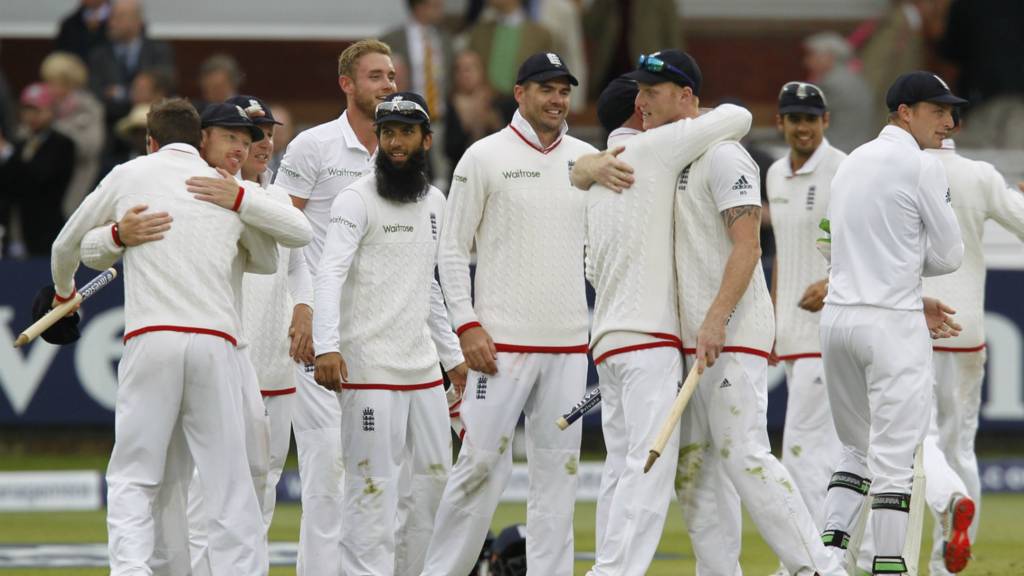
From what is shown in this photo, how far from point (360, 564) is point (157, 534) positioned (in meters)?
0.91

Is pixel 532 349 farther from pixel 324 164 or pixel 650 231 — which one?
pixel 324 164

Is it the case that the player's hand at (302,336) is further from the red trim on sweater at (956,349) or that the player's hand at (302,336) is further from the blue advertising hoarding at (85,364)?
the blue advertising hoarding at (85,364)

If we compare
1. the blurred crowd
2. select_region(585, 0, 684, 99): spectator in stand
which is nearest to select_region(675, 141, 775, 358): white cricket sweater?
the blurred crowd

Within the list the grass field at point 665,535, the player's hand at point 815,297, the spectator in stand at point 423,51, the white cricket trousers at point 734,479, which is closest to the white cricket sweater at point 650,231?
the white cricket trousers at point 734,479

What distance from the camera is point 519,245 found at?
29.0 ft

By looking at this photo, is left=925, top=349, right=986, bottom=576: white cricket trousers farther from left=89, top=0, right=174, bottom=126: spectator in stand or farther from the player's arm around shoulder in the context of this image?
left=89, top=0, right=174, bottom=126: spectator in stand

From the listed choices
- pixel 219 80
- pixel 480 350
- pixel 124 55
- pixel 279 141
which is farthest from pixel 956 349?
pixel 124 55

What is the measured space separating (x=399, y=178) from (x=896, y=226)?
2239 millimetres

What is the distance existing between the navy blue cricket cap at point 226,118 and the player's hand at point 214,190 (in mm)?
406

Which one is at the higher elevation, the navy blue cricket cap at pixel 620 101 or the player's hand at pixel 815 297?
the navy blue cricket cap at pixel 620 101

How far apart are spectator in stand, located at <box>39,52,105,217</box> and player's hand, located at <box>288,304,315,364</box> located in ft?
23.4

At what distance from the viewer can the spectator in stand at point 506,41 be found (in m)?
16.7

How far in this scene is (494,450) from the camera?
8.72 m

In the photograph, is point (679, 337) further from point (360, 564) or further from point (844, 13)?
point (844, 13)
